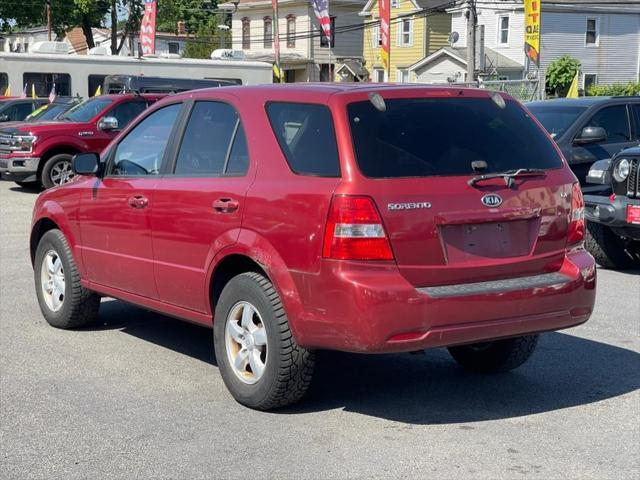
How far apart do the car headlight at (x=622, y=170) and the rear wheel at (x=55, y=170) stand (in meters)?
12.0

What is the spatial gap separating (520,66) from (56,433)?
4524 centimetres

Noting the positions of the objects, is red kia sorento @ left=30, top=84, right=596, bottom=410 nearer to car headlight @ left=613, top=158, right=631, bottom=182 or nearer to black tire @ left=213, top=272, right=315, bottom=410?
black tire @ left=213, top=272, right=315, bottom=410

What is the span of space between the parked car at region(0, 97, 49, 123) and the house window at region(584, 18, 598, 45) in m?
32.9

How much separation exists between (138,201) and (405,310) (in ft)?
7.53

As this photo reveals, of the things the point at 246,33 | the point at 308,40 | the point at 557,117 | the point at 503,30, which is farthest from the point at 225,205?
the point at 246,33

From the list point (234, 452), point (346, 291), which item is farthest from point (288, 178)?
point (234, 452)

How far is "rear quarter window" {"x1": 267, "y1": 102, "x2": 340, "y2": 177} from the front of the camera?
5180 millimetres

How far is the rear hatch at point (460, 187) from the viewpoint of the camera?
5.02 meters

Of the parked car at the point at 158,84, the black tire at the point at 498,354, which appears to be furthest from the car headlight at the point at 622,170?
the parked car at the point at 158,84

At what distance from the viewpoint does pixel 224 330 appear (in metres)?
5.71

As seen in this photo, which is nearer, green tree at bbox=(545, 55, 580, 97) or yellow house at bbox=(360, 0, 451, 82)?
green tree at bbox=(545, 55, 580, 97)

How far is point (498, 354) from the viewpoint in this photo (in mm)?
6277

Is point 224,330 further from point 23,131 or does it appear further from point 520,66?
point 520,66

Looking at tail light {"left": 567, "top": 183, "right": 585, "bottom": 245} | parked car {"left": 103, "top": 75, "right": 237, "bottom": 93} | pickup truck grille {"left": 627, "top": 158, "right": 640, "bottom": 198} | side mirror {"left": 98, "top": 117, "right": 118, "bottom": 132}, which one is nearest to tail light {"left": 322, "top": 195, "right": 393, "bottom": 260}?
tail light {"left": 567, "top": 183, "right": 585, "bottom": 245}
